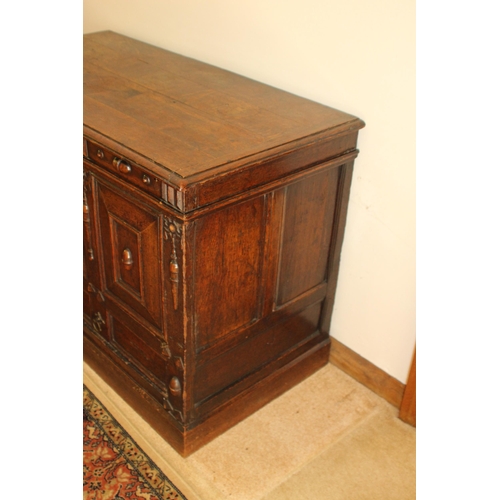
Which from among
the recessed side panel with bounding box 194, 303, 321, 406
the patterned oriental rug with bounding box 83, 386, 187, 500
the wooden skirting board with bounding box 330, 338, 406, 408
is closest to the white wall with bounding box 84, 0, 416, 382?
the wooden skirting board with bounding box 330, 338, 406, 408

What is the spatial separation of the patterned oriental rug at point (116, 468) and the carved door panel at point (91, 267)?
A: 0.35 m

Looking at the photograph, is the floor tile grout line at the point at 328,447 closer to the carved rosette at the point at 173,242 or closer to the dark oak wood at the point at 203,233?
the dark oak wood at the point at 203,233

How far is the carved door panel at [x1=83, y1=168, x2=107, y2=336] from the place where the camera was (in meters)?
1.89

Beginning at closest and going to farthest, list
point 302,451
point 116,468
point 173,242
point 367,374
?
point 173,242 → point 116,468 → point 302,451 → point 367,374

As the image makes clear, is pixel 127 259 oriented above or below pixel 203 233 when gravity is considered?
below

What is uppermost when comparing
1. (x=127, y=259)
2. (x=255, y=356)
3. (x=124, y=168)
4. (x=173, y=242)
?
(x=124, y=168)

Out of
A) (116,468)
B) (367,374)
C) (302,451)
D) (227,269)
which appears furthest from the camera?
(367,374)

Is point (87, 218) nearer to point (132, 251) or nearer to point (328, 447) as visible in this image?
point (132, 251)

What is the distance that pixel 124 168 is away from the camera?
1.61m

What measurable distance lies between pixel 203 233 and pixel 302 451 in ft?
2.99

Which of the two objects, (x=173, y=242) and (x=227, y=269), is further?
(x=227, y=269)

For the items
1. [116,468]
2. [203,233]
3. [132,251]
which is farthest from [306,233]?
[116,468]

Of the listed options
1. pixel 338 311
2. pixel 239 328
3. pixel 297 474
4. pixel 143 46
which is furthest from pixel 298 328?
pixel 143 46
